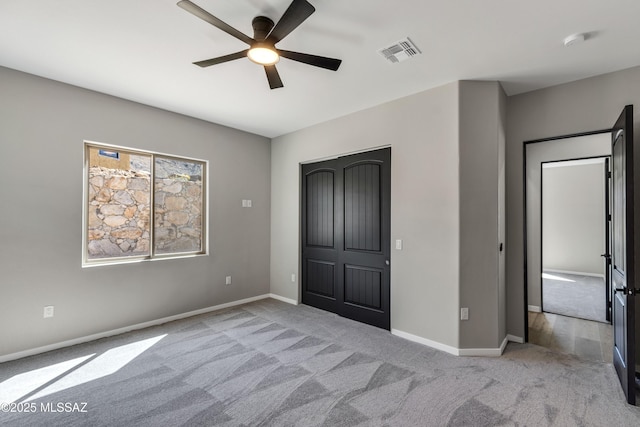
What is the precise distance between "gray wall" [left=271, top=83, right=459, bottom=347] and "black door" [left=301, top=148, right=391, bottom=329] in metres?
0.16

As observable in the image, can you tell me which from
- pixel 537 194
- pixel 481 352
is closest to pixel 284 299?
pixel 481 352

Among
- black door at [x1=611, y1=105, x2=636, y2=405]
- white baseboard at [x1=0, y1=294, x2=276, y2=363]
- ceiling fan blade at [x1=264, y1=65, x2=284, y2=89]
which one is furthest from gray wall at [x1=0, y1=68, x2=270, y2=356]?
black door at [x1=611, y1=105, x2=636, y2=405]

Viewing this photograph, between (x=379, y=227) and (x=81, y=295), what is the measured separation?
11.6 feet

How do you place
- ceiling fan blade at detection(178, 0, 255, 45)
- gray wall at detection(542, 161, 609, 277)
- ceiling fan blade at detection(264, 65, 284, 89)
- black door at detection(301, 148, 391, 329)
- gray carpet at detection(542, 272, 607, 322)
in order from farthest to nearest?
gray wall at detection(542, 161, 609, 277) < gray carpet at detection(542, 272, 607, 322) < black door at detection(301, 148, 391, 329) < ceiling fan blade at detection(264, 65, 284, 89) < ceiling fan blade at detection(178, 0, 255, 45)

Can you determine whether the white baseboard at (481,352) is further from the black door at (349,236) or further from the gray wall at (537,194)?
the gray wall at (537,194)

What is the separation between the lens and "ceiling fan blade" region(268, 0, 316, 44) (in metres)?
1.66

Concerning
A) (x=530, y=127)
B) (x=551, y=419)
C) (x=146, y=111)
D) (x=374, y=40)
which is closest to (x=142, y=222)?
(x=146, y=111)

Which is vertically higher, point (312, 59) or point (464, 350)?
point (312, 59)

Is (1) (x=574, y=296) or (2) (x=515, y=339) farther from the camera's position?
(1) (x=574, y=296)

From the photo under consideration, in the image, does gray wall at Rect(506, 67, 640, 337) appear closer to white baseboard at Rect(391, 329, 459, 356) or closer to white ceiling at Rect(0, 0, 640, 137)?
white ceiling at Rect(0, 0, 640, 137)

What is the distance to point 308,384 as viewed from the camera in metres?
2.44

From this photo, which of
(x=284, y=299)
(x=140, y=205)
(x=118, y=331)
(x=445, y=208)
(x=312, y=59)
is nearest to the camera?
(x=312, y=59)

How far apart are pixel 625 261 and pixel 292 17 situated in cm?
308

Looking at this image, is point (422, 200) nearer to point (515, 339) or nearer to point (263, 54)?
point (515, 339)
